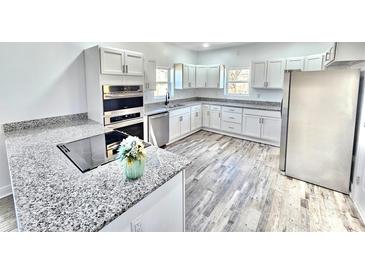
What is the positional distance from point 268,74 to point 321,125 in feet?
8.09

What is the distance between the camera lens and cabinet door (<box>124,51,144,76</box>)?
347cm

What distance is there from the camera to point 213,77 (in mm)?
6086

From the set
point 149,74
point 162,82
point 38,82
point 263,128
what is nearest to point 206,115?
point 162,82

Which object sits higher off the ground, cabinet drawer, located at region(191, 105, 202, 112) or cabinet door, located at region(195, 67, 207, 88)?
cabinet door, located at region(195, 67, 207, 88)

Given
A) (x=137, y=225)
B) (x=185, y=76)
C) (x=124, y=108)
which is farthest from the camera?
(x=185, y=76)

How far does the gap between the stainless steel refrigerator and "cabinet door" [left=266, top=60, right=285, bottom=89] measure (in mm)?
1848

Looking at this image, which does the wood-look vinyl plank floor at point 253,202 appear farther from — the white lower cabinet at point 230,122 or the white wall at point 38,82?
the white wall at point 38,82

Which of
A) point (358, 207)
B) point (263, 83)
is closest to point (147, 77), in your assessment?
point (263, 83)

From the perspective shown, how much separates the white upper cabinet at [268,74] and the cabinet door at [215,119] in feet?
3.81

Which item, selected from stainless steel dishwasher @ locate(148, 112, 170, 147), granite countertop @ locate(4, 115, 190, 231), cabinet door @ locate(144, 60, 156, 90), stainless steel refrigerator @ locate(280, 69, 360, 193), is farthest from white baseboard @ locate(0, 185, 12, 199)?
stainless steel refrigerator @ locate(280, 69, 360, 193)

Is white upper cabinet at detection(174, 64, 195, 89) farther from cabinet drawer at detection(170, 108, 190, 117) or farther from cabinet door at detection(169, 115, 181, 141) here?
cabinet door at detection(169, 115, 181, 141)

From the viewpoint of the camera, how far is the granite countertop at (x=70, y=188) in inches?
38.2

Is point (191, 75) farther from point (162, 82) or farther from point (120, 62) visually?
point (120, 62)

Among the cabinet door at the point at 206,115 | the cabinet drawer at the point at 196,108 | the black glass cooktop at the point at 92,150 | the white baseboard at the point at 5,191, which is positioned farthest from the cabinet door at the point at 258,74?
the white baseboard at the point at 5,191
